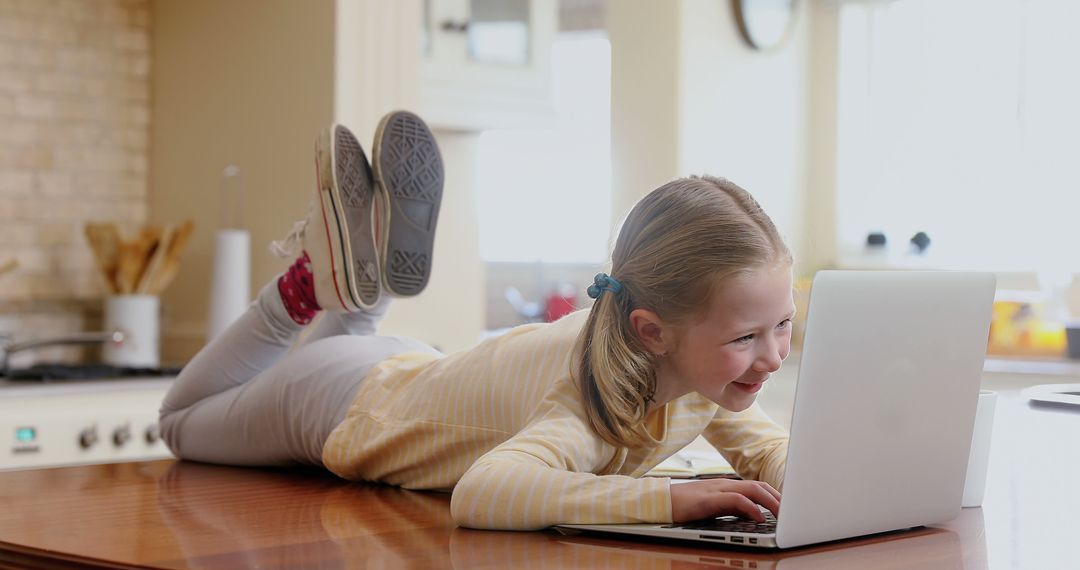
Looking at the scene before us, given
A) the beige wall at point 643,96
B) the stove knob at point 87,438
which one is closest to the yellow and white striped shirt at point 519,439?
the stove knob at point 87,438

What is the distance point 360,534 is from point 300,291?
31.9 inches

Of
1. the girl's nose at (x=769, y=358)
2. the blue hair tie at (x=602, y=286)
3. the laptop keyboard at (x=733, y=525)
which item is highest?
the blue hair tie at (x=602, y=286)

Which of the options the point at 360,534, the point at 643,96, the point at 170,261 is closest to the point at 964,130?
the point at 643,96

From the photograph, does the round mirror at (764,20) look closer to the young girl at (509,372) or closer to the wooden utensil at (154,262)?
the wooden utensil at (154,262)

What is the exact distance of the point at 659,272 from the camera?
126 centimetres

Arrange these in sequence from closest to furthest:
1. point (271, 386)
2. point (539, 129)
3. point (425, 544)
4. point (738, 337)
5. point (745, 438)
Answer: point (425, 544)
point (738, 337)
point (745, 438)
point (271, 386)
point (539, 129)

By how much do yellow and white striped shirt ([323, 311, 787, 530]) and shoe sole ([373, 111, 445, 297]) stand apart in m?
0.19

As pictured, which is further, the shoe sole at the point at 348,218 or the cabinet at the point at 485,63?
the cabinet at the point at 485,63

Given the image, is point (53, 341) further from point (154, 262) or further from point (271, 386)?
point (271, 386)

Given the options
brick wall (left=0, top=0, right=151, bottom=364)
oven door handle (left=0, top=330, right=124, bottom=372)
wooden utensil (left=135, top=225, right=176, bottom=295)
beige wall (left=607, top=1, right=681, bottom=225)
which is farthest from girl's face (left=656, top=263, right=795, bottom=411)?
beige wall (left=607, top=1, right=681, bottom=225)

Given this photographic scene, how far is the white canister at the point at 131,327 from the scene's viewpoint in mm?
3383

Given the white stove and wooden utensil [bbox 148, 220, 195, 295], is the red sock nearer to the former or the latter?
the white stove

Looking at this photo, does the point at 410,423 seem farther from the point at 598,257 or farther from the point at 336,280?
the point at 598,257

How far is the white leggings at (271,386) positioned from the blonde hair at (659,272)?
0.58 meters
